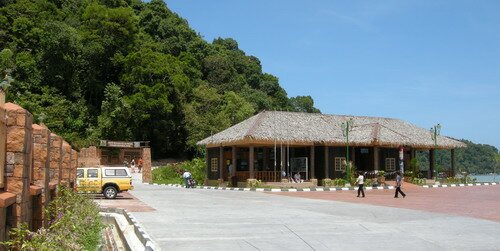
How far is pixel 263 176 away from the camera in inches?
1305

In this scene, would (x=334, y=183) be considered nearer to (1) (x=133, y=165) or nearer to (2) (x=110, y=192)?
(2) (x=110, y=192)

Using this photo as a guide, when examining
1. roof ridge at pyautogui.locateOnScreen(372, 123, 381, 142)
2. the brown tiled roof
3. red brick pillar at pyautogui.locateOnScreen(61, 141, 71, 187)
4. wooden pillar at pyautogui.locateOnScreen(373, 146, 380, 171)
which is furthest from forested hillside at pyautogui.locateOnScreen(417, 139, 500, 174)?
red brick pillar at pyautogui.locateOnScreen(61, 141, 71, 187)

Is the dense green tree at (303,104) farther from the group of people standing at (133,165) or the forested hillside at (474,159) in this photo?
the forested hillside at (474,159)

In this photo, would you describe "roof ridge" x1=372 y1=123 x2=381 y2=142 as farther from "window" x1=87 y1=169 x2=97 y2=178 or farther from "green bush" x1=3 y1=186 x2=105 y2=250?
"green bush" x1=3 y1=186 x2=105 y2=250

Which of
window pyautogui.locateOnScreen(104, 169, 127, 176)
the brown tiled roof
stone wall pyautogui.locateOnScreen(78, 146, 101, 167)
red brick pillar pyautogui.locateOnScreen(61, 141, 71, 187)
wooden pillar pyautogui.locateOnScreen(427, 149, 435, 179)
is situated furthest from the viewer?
stone wall pyautogui.locateOnScreen(78, 146, 101, 167)

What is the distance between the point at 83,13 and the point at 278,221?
164 ft

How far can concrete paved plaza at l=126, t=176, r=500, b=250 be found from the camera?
934cm

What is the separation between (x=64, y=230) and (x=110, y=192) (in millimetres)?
16526

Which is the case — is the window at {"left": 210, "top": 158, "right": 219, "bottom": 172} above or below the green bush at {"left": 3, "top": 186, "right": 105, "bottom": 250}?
above

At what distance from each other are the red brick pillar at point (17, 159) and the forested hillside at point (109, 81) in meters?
39.7

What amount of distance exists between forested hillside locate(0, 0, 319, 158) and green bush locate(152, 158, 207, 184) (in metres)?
6.26

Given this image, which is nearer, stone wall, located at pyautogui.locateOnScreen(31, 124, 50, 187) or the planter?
stone wall, located at pyautogui.locateOnScreen(31, 124, 50, 187)

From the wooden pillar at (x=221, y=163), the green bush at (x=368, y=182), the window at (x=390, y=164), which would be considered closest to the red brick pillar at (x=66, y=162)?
the wooden pillar at (x=221, y=163)

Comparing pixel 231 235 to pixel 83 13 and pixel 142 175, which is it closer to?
pixel 142 175
